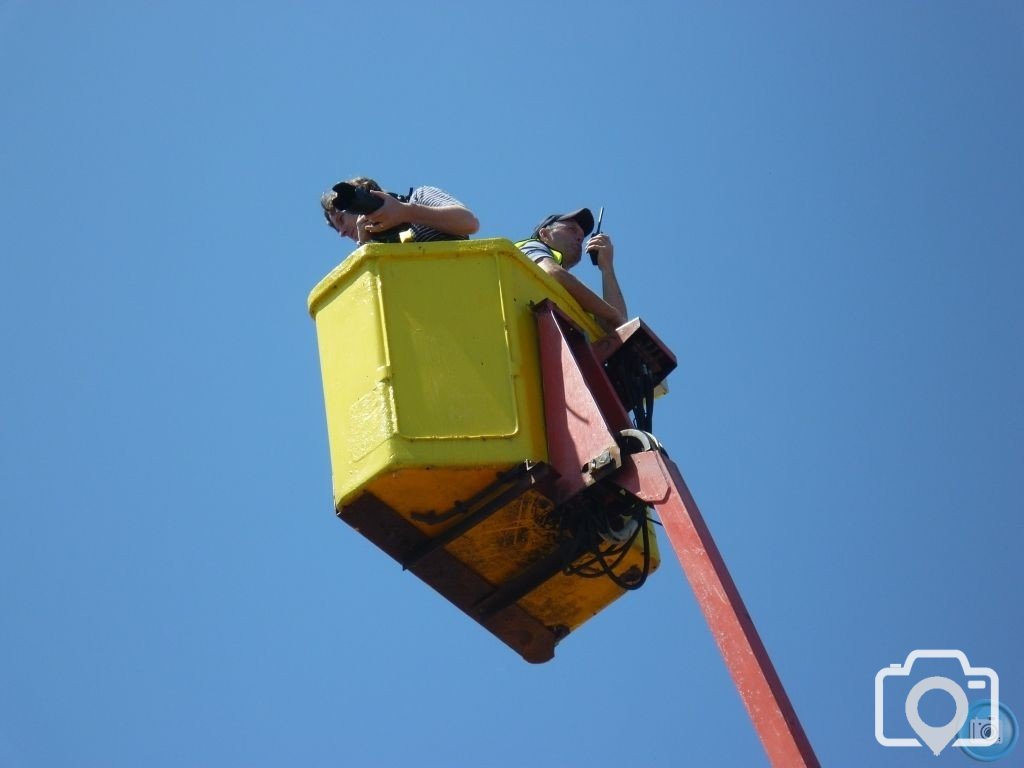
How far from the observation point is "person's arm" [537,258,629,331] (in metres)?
10.9

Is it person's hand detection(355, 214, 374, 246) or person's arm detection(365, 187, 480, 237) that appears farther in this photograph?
person's hand detection(355, 214, 374, 246)

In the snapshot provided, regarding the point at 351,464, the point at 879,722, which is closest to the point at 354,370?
the point at 351,464

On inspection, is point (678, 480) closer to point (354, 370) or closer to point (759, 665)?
point (759, 665)

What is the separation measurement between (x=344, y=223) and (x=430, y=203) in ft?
2.00

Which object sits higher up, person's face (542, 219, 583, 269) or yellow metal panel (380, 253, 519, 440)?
person's face (542, 219, 583, 269)

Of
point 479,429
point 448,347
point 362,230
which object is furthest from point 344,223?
point 479,429

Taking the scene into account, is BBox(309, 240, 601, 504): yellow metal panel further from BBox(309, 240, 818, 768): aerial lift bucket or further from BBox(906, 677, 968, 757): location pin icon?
BBox(906, 677, 968, 757): location pin icon

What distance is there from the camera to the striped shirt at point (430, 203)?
10703 mm

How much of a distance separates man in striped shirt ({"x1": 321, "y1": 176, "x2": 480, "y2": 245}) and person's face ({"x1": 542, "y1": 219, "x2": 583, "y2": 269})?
3.11 feet

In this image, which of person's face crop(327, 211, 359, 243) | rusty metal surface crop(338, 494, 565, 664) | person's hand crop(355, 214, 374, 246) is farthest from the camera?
person's face crop(327, 211, 359, 243)

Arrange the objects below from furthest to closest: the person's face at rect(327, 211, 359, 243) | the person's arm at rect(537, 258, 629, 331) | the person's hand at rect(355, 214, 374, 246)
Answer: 1. the person's face at rect(327, 211, 359, 243)
2. the person's arm at rect(537, 258, 629, 331)
3. the person's hand at rect(355, 214, 374, 246)

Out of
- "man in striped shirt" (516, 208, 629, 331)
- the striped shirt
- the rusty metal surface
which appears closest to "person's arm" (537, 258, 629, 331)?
"man in striped shirt" (516, 208, 629, 331)

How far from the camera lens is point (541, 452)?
32.0ft

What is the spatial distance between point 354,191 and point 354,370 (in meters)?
1.04
